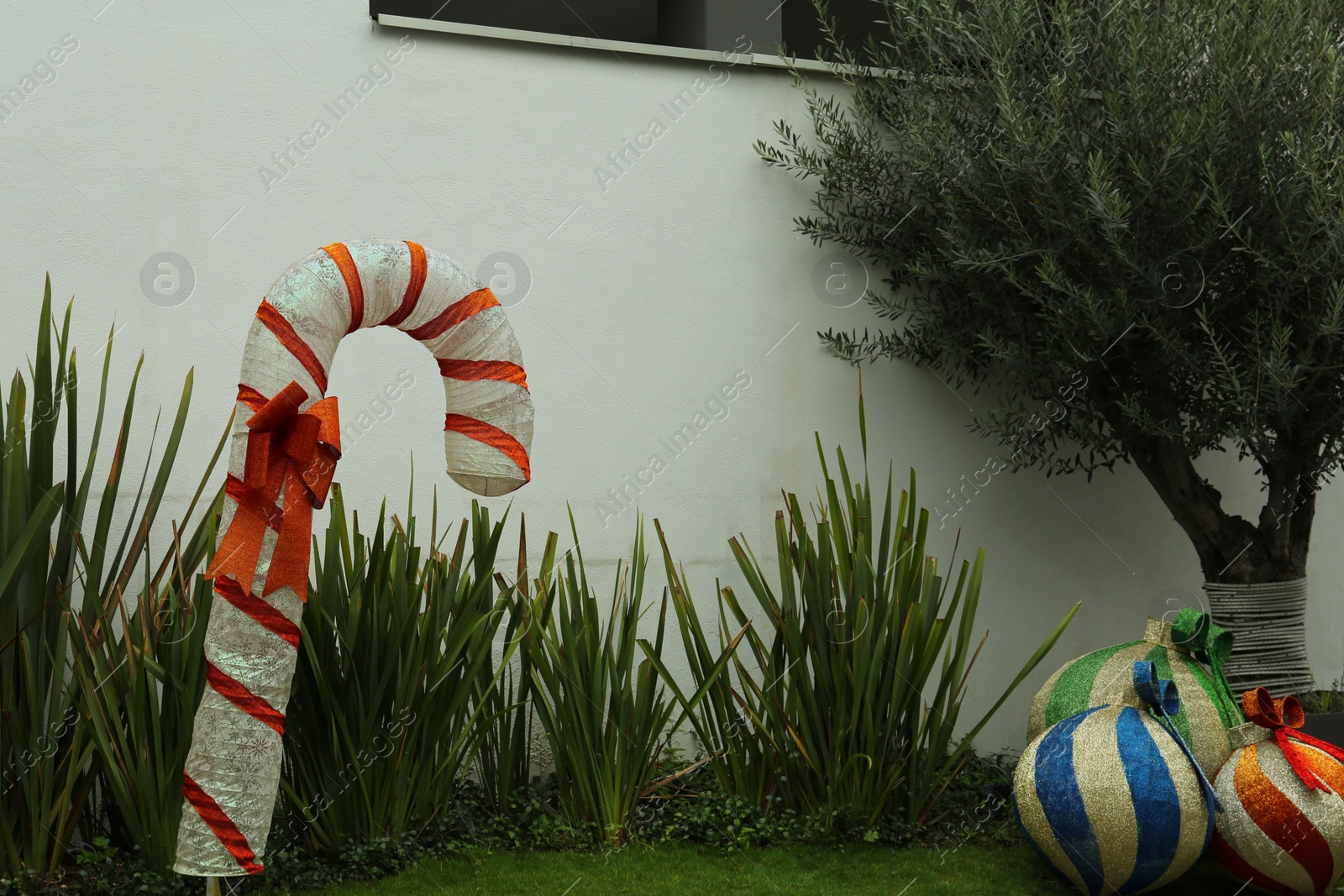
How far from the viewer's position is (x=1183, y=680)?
10.7 ft

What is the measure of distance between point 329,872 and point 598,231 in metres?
2.28

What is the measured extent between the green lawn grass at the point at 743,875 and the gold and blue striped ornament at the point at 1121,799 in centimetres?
29

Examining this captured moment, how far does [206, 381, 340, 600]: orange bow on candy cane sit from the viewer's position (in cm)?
228

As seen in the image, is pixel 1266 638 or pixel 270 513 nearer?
pixel 270 513

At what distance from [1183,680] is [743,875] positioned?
140 cm

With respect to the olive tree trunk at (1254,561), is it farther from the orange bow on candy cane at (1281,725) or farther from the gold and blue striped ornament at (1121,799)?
the gold and blue striped ornament at (1121,799)

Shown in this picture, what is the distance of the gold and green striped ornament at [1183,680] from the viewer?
3.15 meters

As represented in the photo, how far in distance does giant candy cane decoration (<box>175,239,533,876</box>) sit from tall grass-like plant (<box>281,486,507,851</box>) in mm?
476

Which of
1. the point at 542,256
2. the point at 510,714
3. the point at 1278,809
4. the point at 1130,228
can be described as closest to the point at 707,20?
the point at 542,256

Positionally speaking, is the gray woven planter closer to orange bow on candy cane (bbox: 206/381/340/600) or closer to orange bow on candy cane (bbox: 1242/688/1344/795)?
orange bow on candy cane (bbox: 1242/688/1344/795)

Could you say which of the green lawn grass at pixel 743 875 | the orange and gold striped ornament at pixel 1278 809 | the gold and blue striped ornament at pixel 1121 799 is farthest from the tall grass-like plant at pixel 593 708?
the orange and gold striped ornament at pixel 1278 809

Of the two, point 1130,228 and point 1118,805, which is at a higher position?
point 1130,228

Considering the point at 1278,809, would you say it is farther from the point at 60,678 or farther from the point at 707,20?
the point at 707,20

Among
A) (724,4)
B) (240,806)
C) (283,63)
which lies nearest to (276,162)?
(283,63)
